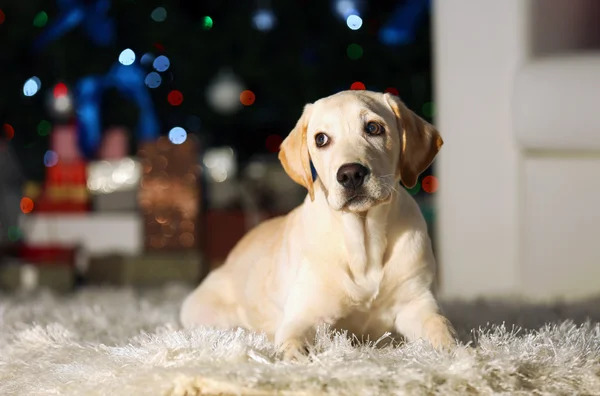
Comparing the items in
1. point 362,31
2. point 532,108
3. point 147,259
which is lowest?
point 147,259

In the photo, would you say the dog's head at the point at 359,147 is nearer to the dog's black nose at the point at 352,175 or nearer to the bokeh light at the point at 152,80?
the dog's black nose at the point at 352,175

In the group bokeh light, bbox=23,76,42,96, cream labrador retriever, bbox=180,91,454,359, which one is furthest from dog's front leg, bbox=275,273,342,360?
bokeh light, bbox=23,76,42,96

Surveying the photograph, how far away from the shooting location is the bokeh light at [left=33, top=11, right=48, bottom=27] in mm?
4566

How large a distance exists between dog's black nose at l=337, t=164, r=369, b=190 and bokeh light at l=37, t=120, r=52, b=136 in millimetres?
3400

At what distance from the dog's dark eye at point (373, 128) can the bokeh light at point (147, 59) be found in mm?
2922

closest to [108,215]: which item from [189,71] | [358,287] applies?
[189,71]

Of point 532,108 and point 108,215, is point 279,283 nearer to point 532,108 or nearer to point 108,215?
point 532,108

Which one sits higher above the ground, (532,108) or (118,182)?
(532,108)

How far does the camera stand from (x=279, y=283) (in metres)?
1.98

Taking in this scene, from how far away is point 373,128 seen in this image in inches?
70.7

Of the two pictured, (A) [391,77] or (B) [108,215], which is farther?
(A) [391,77]

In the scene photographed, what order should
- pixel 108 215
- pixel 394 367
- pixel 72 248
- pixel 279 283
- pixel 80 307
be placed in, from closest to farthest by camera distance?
pixel 394 367, pixel 279 283, pixel 80 307, pixel 72 248, pixel 108 215

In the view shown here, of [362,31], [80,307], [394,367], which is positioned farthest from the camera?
[362,31]

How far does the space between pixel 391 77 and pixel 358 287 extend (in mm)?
2884
